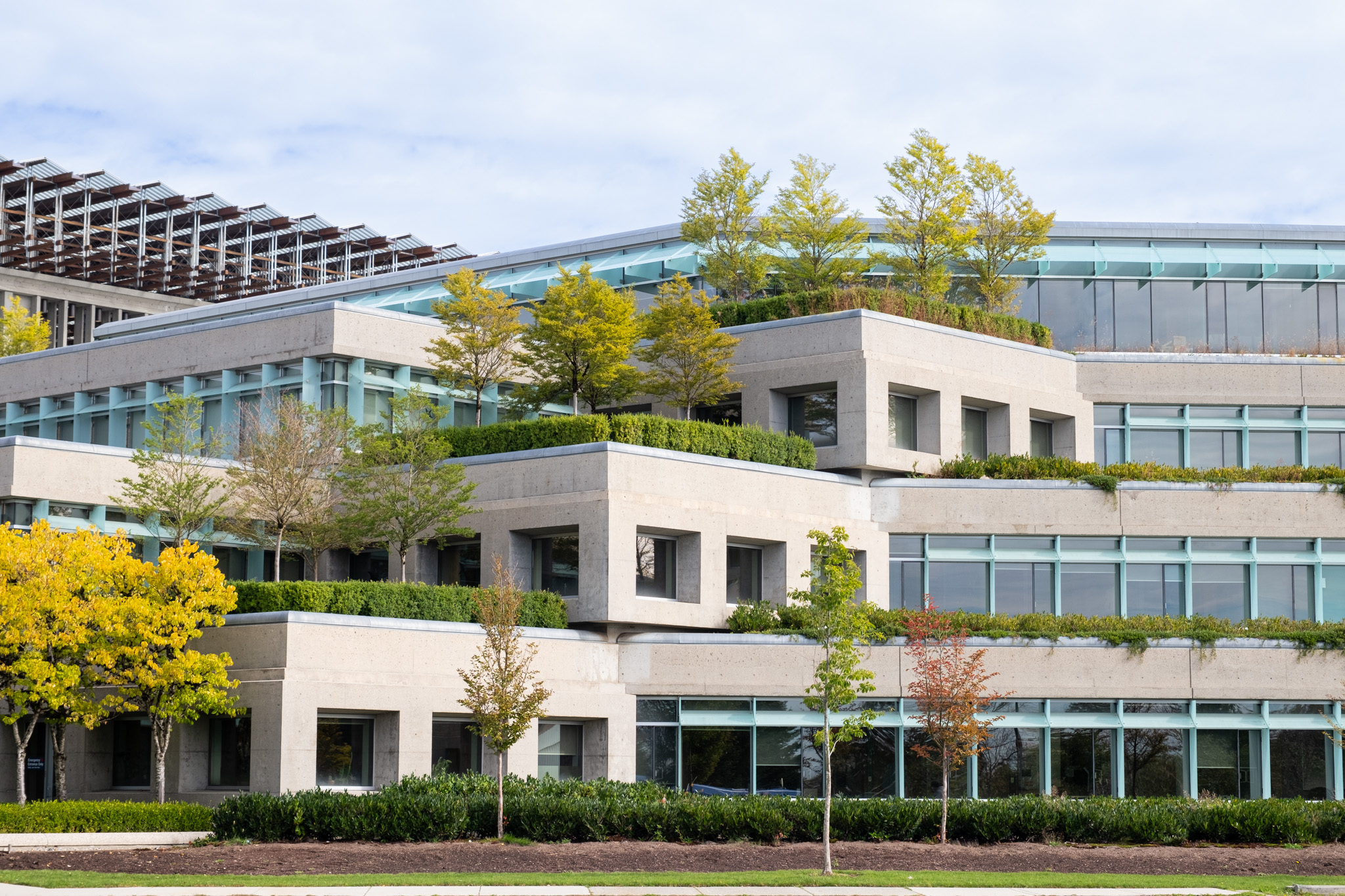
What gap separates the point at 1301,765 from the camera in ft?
127

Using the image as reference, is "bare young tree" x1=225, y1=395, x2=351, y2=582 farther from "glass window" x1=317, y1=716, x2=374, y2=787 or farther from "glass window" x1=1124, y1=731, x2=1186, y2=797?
"glass window" x1=1124, y1=731, x2=1186, y2=797

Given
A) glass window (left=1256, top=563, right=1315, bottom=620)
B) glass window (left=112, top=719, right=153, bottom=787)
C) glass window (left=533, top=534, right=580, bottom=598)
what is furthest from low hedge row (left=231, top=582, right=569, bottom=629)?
glass window (left=1256, top=563, right=1315, bottom=620)

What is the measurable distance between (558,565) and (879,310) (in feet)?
38.9

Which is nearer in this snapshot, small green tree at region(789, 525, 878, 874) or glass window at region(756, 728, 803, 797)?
small green tree at region(789, 525, 878, 874)

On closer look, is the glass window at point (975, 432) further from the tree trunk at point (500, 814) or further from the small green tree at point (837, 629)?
the tree trunk at point (500, 814)

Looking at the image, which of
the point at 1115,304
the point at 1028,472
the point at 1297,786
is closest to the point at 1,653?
the point at 1028,472

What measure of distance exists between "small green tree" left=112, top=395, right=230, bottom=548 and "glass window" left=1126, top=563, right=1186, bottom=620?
23.3 meters

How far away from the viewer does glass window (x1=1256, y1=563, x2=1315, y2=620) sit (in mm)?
41875

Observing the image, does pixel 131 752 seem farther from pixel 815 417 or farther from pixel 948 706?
pixel 815 417

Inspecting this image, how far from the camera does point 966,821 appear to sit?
28391 mm

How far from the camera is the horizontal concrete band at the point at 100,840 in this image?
25.9 metres

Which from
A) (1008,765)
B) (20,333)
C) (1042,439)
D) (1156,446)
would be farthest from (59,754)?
(20,333)

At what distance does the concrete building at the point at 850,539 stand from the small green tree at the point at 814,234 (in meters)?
4.72

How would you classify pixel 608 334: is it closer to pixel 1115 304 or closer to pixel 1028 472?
pixel 1028 472
